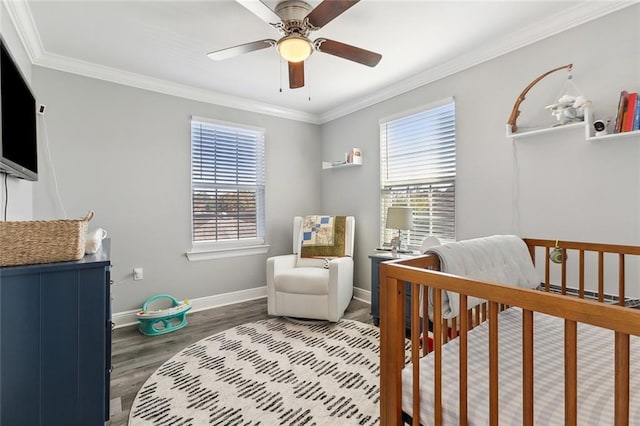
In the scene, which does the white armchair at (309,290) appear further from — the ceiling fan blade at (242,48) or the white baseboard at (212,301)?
the ceiling fan blade at (242,48)

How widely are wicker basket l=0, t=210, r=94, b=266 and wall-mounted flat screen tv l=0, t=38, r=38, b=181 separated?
323mm

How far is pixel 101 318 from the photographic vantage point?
128cm

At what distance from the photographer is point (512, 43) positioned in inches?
87.4

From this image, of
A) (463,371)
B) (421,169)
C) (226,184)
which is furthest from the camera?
(226,184)

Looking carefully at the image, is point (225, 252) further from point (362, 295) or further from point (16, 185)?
point (16, 185)

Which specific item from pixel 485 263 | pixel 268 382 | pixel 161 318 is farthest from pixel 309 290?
pixel 485 263

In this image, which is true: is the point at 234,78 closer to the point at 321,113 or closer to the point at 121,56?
the point at 121,56

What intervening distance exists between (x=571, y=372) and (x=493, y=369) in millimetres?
180

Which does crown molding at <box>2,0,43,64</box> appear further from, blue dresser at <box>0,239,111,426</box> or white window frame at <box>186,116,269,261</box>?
blue dresser at <box>0,239,111,426</box>

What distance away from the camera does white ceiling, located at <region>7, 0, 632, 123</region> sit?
188 cm

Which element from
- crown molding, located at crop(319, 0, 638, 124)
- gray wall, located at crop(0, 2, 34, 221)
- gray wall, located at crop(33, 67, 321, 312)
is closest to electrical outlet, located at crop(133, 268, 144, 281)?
gray wall, located at crop(33, 67, 321, 312)

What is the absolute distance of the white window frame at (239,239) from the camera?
3.18 metres

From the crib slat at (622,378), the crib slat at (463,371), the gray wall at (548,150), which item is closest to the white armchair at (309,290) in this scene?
the gray wall at (548,150)

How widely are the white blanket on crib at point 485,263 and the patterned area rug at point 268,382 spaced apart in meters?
0.81
